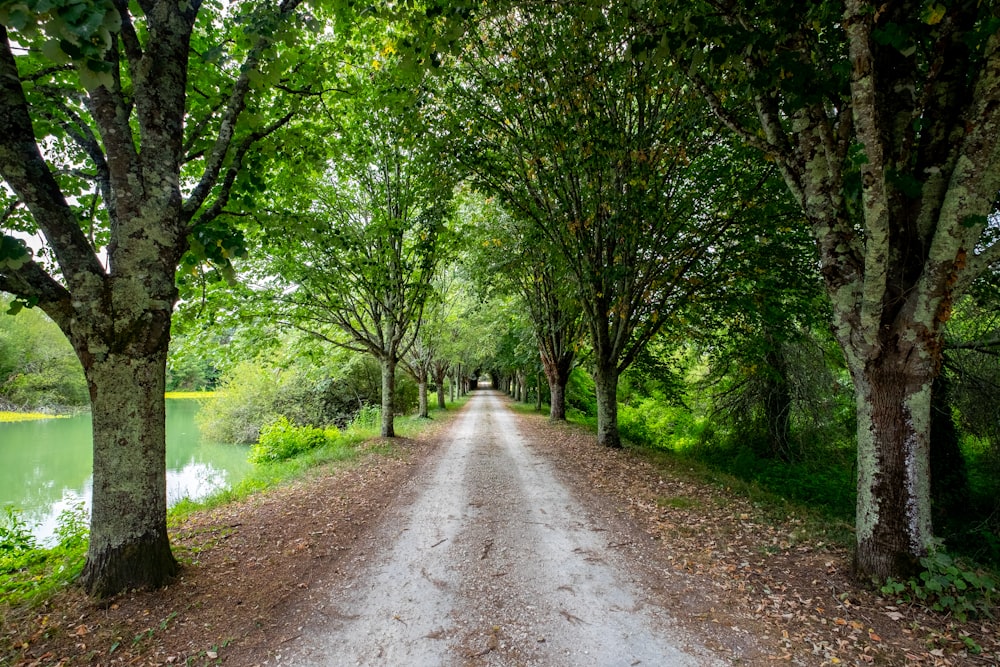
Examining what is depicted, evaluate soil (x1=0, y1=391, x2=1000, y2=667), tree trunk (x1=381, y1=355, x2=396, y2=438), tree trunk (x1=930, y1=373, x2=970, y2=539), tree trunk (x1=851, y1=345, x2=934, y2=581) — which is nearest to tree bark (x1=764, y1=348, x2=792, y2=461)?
tree trunk (x1=930, y1=373, x2=970, y2=539)

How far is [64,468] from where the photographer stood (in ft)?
46.9

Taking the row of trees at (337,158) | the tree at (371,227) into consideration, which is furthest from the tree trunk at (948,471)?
the tree at (371,227)

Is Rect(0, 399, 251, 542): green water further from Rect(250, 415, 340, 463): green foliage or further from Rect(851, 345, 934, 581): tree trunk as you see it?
Rect(851, 345, 934, 581): tree trunk

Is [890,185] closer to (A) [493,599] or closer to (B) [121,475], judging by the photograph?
(A) [493,599]

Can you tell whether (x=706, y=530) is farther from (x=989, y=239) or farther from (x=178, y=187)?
(x=178, y=187)

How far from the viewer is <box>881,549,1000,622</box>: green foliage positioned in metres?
3.29

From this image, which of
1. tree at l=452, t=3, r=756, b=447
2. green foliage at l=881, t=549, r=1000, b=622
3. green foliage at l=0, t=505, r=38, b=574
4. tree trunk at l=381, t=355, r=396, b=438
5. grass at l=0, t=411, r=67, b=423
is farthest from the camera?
grass at l=0, t=411, r=67, b=423

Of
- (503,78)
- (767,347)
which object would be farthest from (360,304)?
(767,347)

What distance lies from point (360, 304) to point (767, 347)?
10.9 m

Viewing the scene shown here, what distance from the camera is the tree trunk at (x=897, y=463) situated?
3670mm

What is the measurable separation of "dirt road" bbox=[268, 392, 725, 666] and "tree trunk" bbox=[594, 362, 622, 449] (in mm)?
4685

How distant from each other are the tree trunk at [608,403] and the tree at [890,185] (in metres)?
6.97

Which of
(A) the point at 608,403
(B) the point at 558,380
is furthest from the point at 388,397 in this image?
(B) the point at 558,380

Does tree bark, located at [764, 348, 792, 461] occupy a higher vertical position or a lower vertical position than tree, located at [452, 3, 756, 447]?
lower
